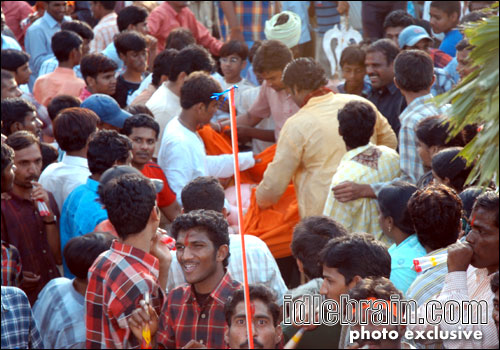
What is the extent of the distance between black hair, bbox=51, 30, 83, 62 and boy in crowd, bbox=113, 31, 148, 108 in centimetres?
46

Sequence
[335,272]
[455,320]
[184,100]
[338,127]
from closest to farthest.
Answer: [455,320] → [335,272] → [338,127] → [184,100]

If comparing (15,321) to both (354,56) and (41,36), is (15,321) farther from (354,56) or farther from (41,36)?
(41,36)

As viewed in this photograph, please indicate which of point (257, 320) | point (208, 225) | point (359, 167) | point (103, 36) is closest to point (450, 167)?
point (359, 167)

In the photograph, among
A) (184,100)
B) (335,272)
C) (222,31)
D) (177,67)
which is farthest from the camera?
(222,31)

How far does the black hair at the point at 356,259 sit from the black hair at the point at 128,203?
35.3 inches

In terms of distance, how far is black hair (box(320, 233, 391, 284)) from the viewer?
3451mm

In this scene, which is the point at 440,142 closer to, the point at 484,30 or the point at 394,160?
the point at 394,160

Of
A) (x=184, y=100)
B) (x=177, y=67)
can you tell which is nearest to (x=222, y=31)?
(x=177, y=67)

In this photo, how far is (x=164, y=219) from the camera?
5605 millimetres

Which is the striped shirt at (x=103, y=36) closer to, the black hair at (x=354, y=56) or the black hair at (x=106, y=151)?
the black hair at (x=354, y=56)

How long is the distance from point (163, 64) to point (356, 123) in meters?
2.50

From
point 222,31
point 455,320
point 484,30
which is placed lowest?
point 222,31

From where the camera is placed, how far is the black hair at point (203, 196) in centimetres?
459

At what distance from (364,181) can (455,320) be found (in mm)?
2028
